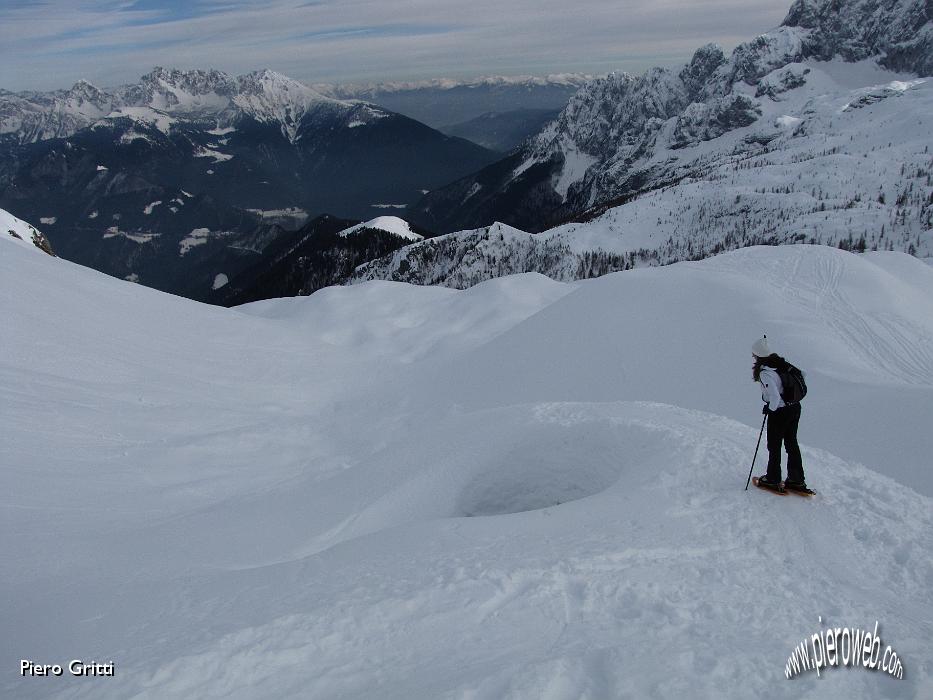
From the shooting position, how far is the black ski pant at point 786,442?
8.71 metres

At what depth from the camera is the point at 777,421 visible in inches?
350

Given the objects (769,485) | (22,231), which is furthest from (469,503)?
(22,231)

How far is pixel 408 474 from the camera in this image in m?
12.5

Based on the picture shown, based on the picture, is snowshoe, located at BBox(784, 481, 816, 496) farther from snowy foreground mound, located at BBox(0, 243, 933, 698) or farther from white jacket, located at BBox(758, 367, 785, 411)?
white jacket, located at BBox(758, 367, 785, 411)

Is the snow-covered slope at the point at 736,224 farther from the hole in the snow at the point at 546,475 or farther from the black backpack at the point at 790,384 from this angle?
the black backpack at the point at 790,384

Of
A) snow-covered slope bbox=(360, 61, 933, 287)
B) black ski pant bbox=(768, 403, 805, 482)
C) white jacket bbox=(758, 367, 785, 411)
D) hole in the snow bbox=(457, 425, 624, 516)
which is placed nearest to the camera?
white jacket bbox=(758, 367, 785, 411)

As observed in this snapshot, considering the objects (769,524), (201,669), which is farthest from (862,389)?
(201,669)

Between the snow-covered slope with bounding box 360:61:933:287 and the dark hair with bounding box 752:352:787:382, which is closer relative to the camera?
the dark hair with bounding box 752:352:787:382

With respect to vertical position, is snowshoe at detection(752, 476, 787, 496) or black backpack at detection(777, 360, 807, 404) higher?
black backpack at detection(777, 360, 807, 404)

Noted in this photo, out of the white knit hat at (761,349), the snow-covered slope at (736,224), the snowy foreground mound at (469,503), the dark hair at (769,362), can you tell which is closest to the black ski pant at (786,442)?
the snowy foreground mound at (469,503)

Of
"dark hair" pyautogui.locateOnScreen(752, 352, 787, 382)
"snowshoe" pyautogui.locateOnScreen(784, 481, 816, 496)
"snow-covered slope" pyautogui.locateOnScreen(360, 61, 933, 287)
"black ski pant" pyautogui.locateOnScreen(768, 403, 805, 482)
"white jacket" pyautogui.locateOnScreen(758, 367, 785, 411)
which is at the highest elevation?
"dark hair" pyautogui.locateOnScreen(752, 352, 787, 382)

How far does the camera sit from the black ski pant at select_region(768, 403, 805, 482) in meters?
8.71

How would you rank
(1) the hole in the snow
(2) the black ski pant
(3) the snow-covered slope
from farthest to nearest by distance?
(3) the snow-covered slope
(1) the hole in the snow
(2) the black ski pant

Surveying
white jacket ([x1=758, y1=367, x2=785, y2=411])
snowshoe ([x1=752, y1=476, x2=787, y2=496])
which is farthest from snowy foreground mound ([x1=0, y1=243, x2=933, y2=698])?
white jacket ([x1=758, y1=367, x2=785, y2=411])
